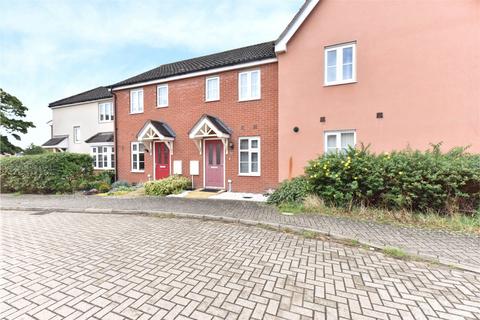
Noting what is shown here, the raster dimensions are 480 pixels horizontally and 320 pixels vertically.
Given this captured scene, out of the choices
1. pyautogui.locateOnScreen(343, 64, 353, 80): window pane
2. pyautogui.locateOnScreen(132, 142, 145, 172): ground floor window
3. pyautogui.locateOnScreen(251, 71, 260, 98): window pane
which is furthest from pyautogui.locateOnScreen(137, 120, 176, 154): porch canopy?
pyautogui.locateOnScreen(343, 64, 353, 80): window pane

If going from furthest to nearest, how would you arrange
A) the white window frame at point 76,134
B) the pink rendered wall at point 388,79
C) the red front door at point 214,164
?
the white window frame at point 76,134, the red front door at point 214,164, the pink rendered wall at point 388,79

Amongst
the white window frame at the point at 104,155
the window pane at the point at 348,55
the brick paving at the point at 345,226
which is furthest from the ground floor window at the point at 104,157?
the window pane at the point at 348,55

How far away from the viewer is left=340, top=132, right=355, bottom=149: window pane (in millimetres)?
8719

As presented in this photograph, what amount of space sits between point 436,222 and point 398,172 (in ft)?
4.85

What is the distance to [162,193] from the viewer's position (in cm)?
1070

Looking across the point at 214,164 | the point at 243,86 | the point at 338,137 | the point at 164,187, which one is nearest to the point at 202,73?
the point at 243,86

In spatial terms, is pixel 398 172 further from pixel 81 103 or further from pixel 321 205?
pixel 81 103

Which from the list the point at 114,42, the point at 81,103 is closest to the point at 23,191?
the point at 81,103

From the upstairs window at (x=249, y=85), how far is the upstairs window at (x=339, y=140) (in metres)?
3.87

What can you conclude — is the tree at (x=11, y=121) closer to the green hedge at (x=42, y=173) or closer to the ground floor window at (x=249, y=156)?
the green hedge at (x=42, y=173)

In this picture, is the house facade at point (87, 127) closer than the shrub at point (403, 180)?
No

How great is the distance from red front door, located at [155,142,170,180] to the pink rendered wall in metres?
7.05

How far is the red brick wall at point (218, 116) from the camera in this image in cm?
1034

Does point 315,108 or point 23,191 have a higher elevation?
point 315,108
